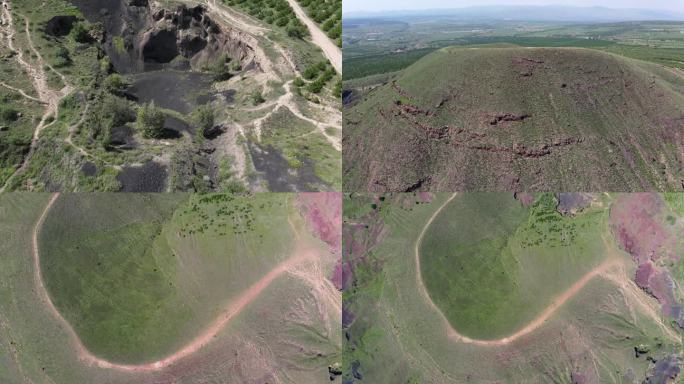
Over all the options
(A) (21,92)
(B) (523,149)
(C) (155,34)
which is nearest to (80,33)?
(C) (155,34)

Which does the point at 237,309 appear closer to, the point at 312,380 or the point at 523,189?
the point at 312,380

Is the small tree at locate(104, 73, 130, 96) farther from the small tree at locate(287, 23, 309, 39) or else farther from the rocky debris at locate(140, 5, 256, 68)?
the small tree at locate(287, 23, 309, 39)

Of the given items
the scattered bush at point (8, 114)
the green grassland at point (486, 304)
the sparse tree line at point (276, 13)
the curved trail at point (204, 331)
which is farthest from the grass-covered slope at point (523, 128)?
the scattered bush at point (8, 114)

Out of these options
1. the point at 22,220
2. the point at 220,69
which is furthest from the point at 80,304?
the point at 220,69

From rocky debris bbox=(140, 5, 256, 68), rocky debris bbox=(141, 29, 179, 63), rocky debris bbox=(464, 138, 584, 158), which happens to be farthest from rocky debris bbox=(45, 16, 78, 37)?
rocky debris bbox=(464, 138, 584, 158)

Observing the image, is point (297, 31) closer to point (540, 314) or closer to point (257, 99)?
point (257, 99)

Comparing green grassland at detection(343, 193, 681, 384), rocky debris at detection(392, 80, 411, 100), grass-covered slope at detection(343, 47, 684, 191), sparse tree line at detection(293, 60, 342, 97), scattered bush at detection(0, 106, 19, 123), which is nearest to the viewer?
green grassland at detection(343, 193, 681, 384)

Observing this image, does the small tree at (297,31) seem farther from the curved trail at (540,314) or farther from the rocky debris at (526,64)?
the curved trail at (540,314)
